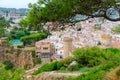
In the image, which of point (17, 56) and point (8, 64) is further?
point (17, 56)

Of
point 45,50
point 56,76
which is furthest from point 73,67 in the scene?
point 45,50

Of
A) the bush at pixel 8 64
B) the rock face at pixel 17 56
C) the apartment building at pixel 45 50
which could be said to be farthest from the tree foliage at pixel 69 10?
the bush at pixel 8 64

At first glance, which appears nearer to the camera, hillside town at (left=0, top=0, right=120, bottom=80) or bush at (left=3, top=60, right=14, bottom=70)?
hillside town at (left=0, top=0, right=120, bottom=80)

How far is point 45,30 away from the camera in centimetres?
646

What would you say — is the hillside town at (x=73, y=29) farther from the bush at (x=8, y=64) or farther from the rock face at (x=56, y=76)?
the bush at (x=8, y=64)

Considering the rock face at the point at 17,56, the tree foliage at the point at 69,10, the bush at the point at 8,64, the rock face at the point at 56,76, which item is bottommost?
the bush at the point at 8,64

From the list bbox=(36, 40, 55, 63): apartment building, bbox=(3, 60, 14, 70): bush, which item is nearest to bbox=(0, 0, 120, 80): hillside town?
bbox=(36, 40, 55, 63): apartment building

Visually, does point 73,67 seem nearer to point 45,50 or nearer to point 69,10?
point 69,10

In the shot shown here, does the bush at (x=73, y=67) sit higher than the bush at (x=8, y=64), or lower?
higher

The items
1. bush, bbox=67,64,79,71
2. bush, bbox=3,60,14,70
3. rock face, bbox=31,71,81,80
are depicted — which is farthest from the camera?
bush, bbox=3,60,14,70

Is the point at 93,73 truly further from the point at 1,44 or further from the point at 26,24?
the point at 1,44

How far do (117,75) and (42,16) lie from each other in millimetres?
1499

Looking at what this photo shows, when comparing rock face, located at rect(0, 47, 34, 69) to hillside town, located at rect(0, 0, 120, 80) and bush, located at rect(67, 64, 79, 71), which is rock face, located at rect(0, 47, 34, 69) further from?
bush, located at rect(67, 64, 79, 71)

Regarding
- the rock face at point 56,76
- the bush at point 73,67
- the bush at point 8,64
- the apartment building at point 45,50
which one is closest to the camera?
the rock face at point 56,76
